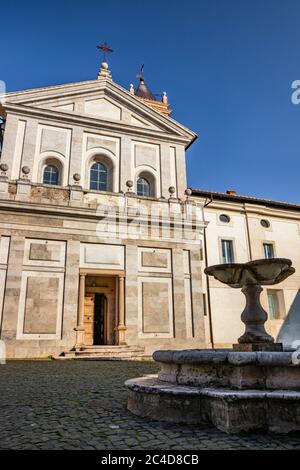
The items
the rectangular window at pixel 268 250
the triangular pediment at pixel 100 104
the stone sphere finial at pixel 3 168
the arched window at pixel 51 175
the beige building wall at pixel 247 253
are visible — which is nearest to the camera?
the stone sphere finial at pixel 3 168

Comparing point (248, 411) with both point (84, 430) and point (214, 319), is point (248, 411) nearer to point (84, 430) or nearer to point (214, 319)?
point (84, 430)

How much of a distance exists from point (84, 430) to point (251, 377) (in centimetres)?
203

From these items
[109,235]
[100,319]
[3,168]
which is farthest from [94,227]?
[3,168]

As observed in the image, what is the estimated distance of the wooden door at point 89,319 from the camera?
53.2ft

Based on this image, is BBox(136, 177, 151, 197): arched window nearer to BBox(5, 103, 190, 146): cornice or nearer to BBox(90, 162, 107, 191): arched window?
BBox(90, 162, 107, 191): arched window

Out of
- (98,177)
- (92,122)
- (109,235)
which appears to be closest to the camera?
(109,235)

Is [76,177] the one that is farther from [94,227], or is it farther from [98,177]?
[94,227]

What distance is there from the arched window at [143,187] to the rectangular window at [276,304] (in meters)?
9.67

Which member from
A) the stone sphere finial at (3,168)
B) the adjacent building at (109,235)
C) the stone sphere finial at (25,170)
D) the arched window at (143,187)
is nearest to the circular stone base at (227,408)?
the adjacent building at (109,235)

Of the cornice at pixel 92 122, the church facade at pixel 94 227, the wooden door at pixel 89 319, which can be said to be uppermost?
→ the cornice at pixel 92 122

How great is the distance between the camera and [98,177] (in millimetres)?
18703

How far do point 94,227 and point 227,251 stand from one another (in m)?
8.73

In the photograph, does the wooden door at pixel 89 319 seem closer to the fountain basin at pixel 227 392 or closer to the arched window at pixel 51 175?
the arched window at pixel 51 175
